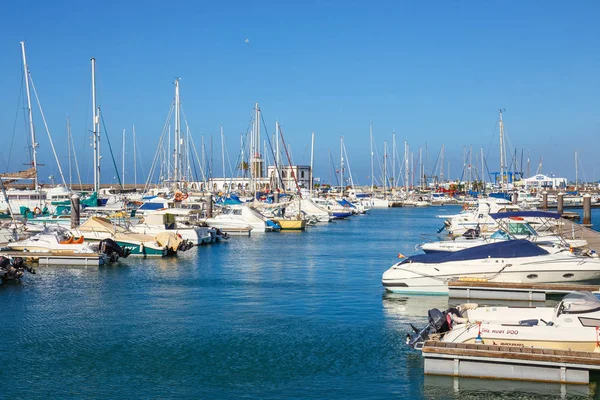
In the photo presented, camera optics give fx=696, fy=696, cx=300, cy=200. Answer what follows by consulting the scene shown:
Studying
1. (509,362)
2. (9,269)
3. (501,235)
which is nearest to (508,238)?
(501,235)

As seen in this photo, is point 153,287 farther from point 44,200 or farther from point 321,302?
point 44,200

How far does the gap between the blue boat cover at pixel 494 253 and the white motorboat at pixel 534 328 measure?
872 cm

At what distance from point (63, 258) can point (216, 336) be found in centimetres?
1908

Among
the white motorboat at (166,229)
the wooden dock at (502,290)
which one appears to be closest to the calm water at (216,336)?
the wooden dock at (502,290)

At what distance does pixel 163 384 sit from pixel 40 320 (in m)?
9.37

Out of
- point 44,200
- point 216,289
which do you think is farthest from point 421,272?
point 44,200

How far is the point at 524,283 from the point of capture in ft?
88.7

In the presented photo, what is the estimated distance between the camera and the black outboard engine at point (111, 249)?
39.8 metres

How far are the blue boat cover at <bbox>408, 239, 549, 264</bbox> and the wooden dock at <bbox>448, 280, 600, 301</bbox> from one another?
131 cm

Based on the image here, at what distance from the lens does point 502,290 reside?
2652 centimetres

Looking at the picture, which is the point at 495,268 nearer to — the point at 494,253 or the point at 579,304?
the point at 494,253

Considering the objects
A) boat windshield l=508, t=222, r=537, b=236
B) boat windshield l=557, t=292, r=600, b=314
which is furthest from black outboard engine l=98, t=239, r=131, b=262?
boat windshield l=557, t=292, r=600, b=314

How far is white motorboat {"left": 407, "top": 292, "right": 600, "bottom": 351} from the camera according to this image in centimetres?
1692

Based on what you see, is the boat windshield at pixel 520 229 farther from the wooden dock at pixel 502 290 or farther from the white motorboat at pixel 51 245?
the white motorboat at pixel 51 245
